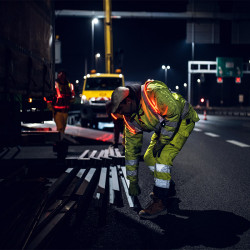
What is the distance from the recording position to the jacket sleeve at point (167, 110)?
4.21 metres

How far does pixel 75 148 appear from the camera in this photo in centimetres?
1120

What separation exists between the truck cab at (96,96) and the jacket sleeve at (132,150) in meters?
12.0

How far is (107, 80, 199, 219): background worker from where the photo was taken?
13.8 feet

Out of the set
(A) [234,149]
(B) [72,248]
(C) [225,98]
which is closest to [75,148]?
(A) [234,149]

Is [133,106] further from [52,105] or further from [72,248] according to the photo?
[52,105]

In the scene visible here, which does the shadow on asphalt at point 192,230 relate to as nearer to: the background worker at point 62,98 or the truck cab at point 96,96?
the background worker at point 62,98

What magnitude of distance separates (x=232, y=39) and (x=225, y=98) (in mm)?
46905

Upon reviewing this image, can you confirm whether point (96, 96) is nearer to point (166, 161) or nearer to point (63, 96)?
point (63, 96)

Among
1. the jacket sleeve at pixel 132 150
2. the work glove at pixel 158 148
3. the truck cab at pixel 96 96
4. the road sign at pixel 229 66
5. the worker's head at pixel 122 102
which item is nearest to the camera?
the worker's head at pixel 122 102

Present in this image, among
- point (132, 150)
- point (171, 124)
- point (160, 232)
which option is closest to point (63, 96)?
point (132, 150)

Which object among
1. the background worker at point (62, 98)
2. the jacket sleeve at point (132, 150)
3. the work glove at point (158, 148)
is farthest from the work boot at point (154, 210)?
the background worker at point (62, 98)

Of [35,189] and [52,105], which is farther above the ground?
[52,105]

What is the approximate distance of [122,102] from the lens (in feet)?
13.5

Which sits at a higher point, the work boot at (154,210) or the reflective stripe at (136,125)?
the reflective stripe at (136,125)
